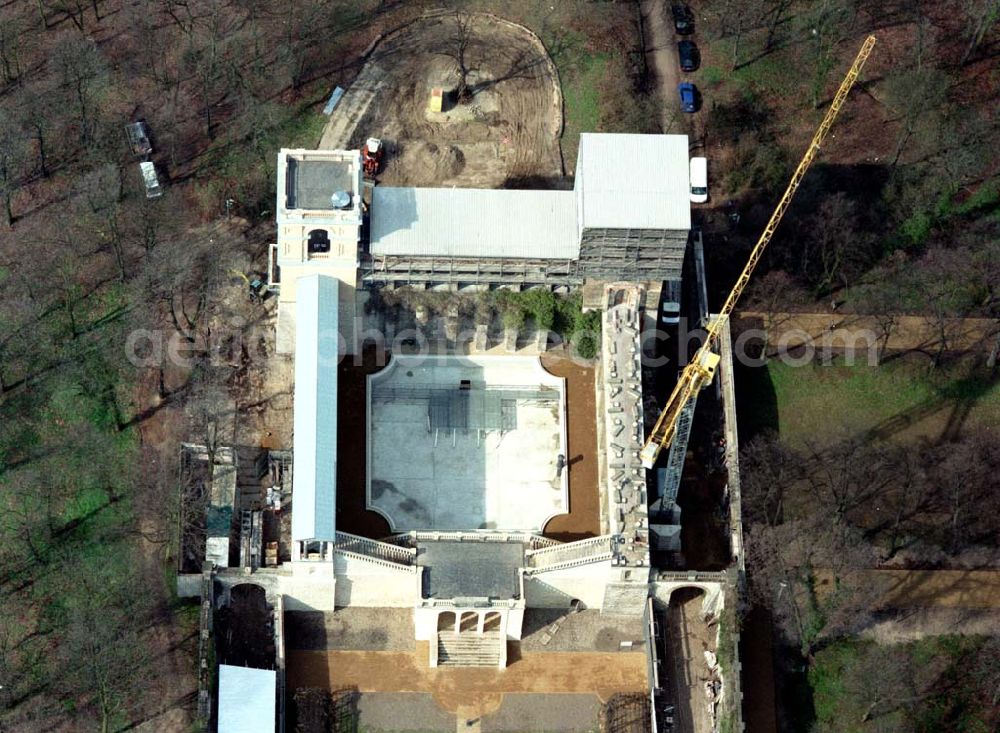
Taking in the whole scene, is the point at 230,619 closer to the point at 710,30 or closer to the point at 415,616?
the point at 415,616

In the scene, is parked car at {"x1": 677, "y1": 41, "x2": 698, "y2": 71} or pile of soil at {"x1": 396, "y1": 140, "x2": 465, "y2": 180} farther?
parked car at {"x1": 677, "y1": 41, "x2": 698, "y2": 71}

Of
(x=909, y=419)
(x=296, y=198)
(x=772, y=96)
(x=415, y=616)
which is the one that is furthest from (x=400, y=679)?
(x=772, y=96)

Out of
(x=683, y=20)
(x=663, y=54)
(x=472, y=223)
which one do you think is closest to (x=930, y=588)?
(x=472, y=223)

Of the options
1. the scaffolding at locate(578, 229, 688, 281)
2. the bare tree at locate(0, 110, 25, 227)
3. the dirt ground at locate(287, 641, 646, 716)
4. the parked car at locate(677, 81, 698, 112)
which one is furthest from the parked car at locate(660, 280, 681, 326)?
the bare tree at locate(0, 110, 25, 227)

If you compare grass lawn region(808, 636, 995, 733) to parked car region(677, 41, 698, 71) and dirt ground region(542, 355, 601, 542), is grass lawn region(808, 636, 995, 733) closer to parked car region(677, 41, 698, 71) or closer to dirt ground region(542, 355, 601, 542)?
dirt ground region(542, 355, 601, 542)

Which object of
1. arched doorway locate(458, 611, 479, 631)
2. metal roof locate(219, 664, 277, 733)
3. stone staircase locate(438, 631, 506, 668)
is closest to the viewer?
metal roof locate(219, 664, 277, 733)

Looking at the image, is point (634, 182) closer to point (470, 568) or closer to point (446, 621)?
point (470, 568)
